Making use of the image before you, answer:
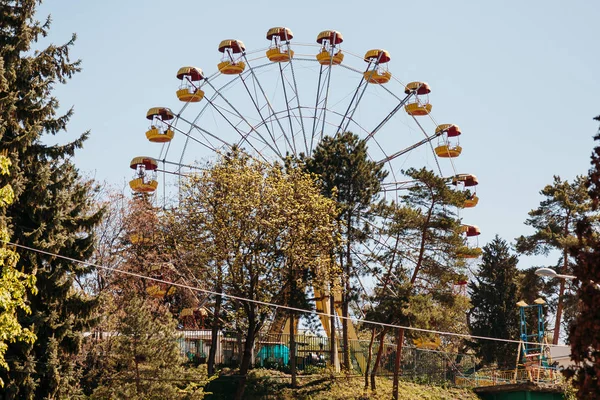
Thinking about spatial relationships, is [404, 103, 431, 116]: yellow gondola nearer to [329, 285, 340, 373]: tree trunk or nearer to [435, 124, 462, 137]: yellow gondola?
[435, 124, 462, 137]: yellow gondola

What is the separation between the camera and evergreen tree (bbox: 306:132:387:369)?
35844 mm

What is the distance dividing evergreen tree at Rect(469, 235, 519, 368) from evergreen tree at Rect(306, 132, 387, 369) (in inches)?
401

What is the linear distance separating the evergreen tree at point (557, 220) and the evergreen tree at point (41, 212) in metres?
27.9

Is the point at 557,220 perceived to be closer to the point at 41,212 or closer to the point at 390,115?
the point at 390,115

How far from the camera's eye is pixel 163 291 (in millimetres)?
37125

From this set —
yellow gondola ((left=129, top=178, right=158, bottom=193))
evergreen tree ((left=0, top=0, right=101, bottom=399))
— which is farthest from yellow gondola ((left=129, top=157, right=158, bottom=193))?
evergreen tree ((left=0, top=0, right=101, bottom=399))

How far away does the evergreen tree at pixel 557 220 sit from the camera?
143 feet

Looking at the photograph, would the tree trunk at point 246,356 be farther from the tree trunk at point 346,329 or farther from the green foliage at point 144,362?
the green foliage at point 144,362

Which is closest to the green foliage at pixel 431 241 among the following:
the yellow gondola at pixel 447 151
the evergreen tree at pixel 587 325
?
the yellow gondola at pixel 447 151

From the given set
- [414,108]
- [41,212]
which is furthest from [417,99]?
[41,212]

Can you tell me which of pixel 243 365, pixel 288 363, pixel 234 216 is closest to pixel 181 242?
pixel 234 216

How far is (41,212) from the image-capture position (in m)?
22.0

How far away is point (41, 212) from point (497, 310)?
27.8 metres

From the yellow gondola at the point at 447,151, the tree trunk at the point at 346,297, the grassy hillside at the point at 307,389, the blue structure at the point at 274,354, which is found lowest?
the grassy hillside at the point at 307,389
